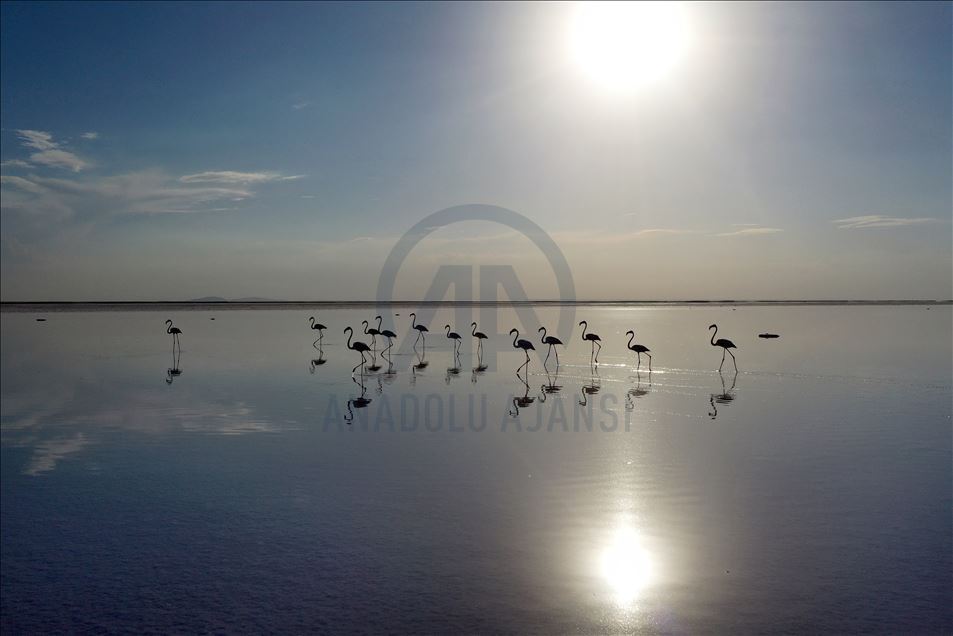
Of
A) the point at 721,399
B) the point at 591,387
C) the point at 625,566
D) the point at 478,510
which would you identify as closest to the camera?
the point at 625,566

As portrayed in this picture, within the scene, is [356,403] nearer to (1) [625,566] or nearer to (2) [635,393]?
(2) [635,393]

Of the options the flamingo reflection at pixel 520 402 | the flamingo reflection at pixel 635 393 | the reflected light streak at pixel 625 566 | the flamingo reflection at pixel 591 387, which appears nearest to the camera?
the reflected light streak at pixel 625 566

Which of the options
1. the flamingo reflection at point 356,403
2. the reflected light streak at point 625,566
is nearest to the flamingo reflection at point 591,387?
the flamingo reflection at point 356,403

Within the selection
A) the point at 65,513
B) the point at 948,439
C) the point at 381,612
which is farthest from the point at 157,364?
the point at 948,439

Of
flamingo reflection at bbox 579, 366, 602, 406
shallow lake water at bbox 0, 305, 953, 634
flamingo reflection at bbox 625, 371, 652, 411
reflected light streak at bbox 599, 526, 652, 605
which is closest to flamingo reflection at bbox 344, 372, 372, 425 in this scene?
shallow lake water at bbox 0, 305, 953, 634

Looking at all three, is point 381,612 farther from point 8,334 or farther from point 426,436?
point 8,334

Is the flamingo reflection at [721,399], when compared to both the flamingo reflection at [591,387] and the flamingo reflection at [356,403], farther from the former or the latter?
the flamingo reflection at [356,403]

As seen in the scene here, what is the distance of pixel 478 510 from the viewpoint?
7426mm

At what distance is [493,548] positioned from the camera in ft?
21.0

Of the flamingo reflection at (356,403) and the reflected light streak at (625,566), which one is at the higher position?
the flamingo reflection at (356,403)

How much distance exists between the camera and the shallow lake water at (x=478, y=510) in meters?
5.29

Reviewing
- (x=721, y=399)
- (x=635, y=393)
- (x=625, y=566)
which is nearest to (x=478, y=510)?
(x=625, y=566)

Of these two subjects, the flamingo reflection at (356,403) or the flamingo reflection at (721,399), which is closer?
the flamingo reflection at (356,403)

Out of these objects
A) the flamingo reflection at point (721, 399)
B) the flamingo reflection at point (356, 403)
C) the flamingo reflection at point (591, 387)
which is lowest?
the flamingo reflection at point (356, 403)
